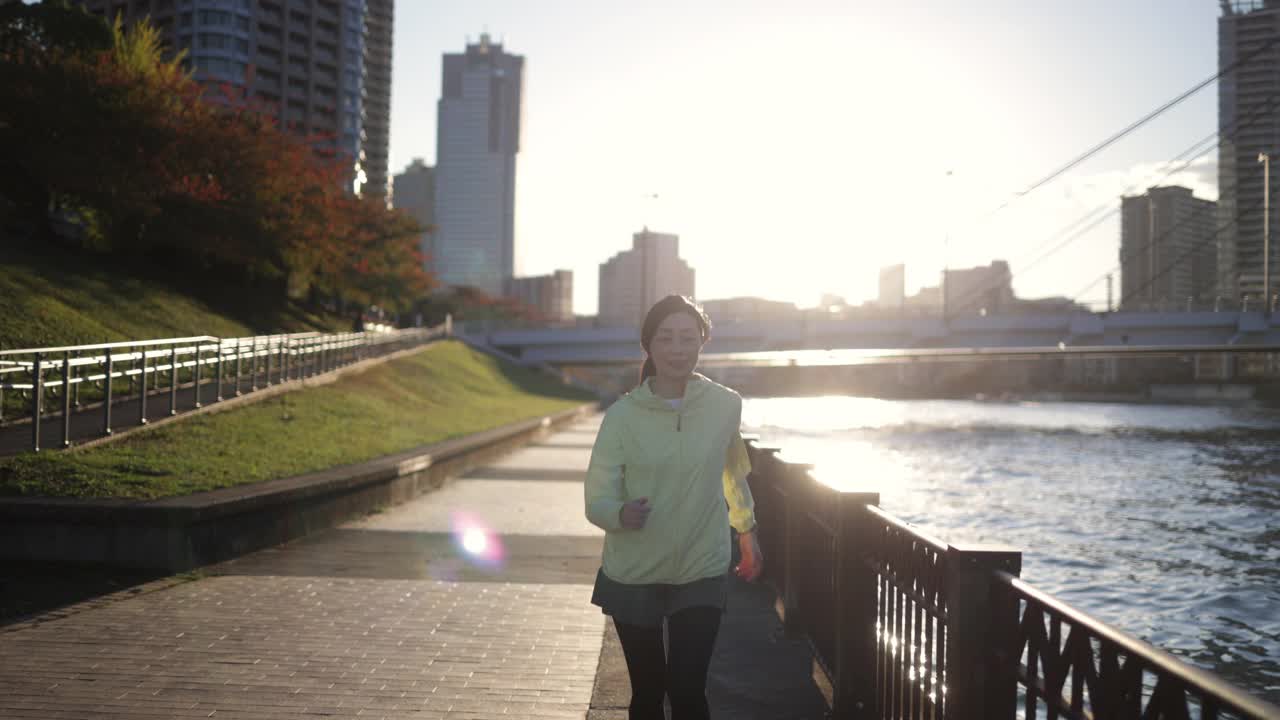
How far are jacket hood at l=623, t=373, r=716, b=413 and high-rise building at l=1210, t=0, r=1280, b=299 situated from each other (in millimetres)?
70228

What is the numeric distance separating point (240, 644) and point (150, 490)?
12.0 feet

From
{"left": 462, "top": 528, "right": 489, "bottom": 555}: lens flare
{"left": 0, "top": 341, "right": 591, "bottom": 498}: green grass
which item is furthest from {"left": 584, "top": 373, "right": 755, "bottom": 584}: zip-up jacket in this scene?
{"left": 0, "top": 341, "right": 591, "bottom": 498}: green grass

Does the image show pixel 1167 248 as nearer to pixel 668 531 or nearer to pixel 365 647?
pixel 365 647

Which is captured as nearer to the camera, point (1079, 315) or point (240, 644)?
point (240, 644)

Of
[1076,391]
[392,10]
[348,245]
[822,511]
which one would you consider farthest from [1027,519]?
[392,10]

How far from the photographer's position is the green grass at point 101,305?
19.4 metres

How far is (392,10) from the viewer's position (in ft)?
483

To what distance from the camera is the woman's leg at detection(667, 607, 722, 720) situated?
3326 mm

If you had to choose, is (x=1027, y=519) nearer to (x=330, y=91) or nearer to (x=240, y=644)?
(x=240, y=644)

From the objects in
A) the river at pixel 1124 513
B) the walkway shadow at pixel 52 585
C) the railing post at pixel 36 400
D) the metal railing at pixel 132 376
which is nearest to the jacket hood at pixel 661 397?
the river at pixel 1124 513

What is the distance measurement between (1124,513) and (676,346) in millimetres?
20840

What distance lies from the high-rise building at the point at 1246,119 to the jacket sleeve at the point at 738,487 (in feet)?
230

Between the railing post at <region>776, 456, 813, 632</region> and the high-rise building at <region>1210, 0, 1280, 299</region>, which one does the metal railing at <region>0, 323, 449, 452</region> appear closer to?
the railing post at <region>776, 456, 813, 632</region>

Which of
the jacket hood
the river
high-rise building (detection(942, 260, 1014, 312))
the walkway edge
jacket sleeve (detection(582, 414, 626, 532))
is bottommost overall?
the river
